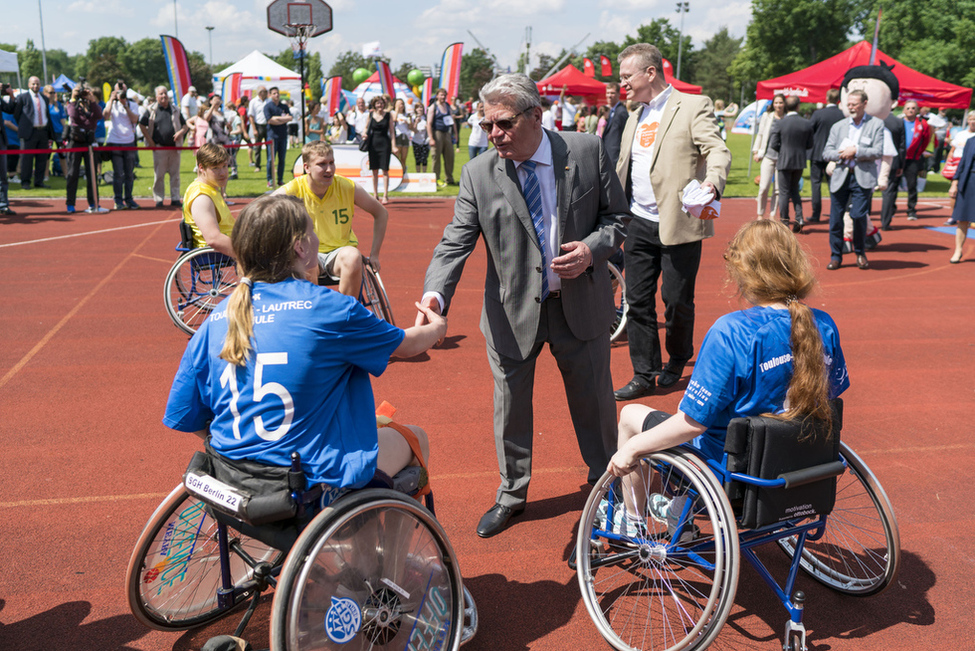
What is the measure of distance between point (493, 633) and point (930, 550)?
6.69 ft

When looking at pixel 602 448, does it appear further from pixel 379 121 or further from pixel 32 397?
pixel 379 121

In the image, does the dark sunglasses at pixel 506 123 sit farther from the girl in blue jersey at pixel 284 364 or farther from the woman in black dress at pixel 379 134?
the woman in black dress at pixel 379 134

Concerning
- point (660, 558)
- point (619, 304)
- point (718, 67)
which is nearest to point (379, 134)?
point (619, 304)

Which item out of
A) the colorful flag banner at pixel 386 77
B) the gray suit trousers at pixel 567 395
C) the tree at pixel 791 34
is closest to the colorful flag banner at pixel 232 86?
the colorful flag banner at pixel 386 77

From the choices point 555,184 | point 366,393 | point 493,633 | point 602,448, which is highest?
point 555,184

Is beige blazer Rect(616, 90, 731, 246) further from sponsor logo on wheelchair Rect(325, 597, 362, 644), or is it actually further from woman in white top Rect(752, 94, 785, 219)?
woman in white top Rect(752, 94, 785, 219)

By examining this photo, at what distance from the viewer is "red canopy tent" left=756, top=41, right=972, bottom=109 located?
18.1 meters

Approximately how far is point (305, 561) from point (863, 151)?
9.07m

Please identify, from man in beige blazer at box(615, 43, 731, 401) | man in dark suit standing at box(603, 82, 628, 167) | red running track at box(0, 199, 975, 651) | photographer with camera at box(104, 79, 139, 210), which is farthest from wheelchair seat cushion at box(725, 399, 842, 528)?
photographer with camera at box(104, 79, 139, 210)

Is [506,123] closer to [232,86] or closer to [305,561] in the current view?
[305,561]

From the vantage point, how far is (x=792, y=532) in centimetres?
270

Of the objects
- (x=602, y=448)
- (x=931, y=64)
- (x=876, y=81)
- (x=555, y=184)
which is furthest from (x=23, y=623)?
(x=931, y=64)

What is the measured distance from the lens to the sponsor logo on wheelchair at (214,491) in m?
2.25

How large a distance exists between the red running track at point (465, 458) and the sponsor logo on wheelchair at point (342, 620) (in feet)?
2.06
